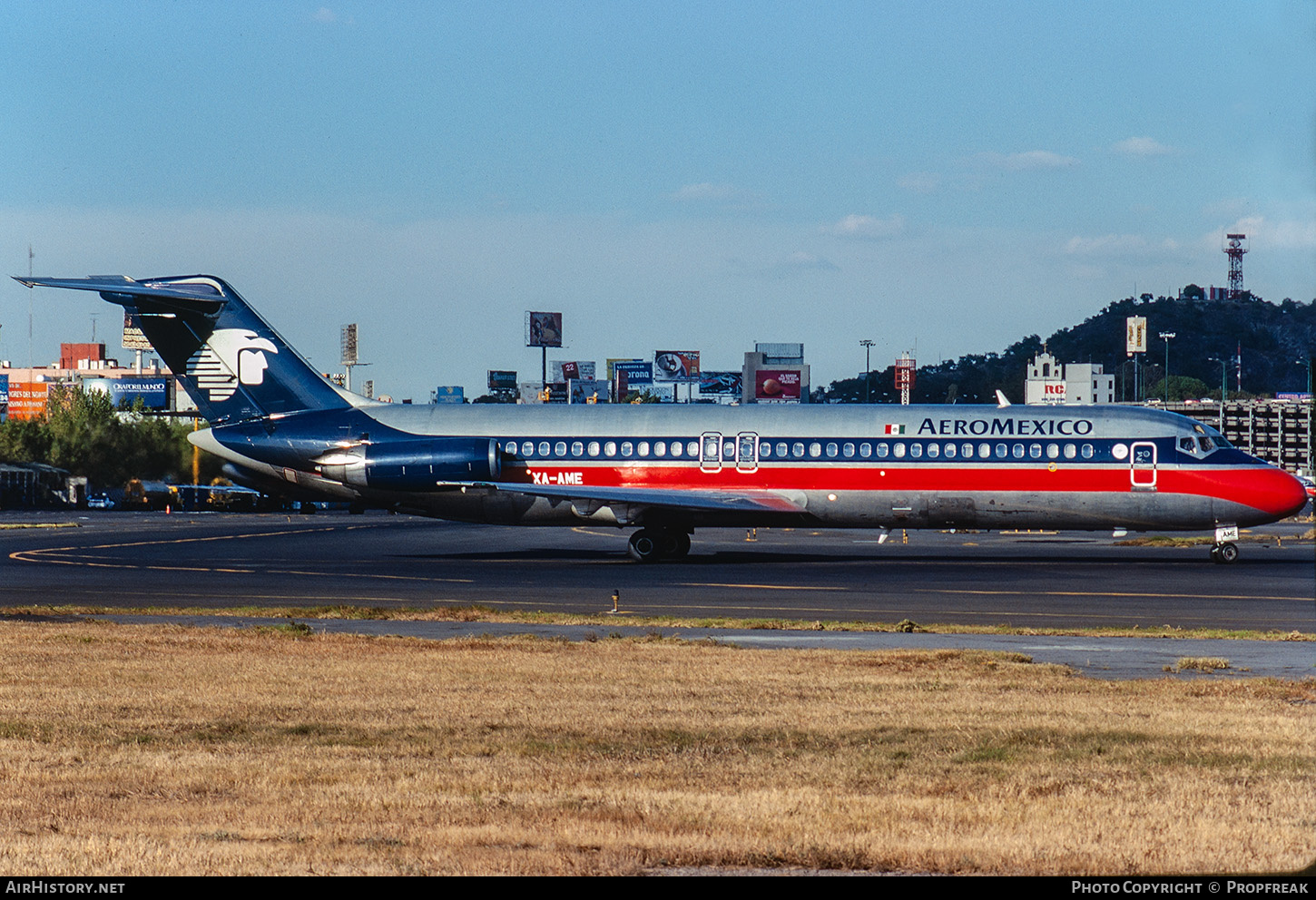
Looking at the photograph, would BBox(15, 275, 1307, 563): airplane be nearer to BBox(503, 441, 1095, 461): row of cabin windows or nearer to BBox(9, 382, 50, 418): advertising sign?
BBox(503, 441, 1095, 461): row of cabin windows

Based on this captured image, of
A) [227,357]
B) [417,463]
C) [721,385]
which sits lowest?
[417,463]

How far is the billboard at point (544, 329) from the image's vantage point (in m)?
189

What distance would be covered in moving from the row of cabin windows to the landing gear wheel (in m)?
2.21

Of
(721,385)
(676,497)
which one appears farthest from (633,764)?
(721,385)

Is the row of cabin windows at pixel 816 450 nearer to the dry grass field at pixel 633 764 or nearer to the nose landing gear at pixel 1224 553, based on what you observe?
the nose landing gear at pixel 1224 553

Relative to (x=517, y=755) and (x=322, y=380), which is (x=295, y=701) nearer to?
(x=517, y=755)

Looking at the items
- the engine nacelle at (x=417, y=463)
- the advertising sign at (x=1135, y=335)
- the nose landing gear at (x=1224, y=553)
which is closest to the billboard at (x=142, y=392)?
the advertising sign at (x=1135, y=335)

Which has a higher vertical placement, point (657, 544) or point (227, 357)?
point (227, 357)

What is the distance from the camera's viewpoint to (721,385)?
646 feet

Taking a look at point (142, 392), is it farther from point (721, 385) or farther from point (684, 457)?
point (684, 457)

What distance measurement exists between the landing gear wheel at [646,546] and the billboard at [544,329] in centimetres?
14952

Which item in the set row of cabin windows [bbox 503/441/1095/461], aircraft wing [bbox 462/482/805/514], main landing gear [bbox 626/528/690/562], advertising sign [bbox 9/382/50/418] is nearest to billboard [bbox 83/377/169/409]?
advertising sign [bbox 9/382/50/418]

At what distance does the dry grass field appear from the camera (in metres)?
9.21

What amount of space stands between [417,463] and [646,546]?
6732 mm
